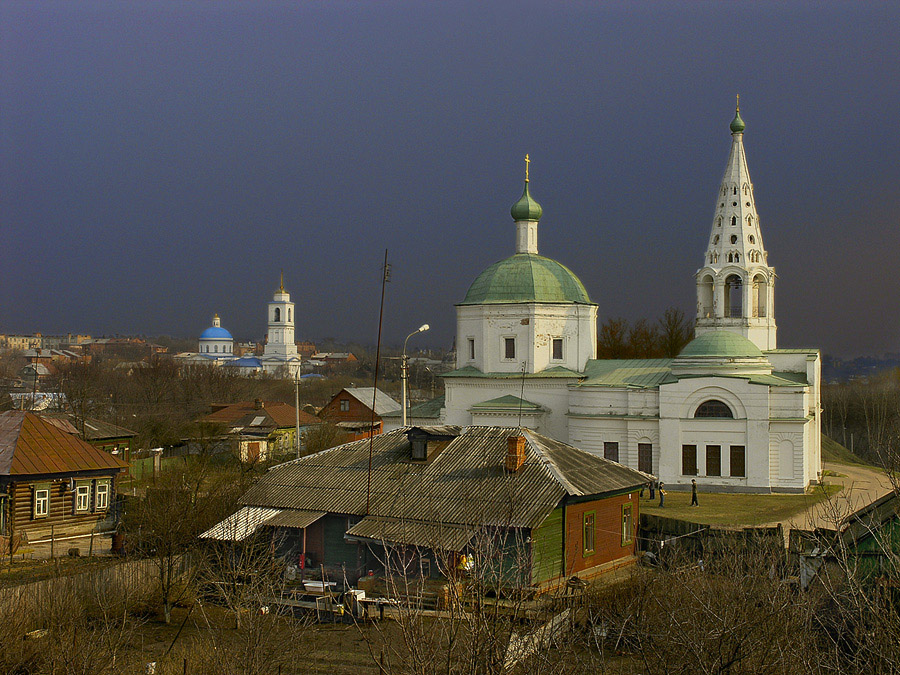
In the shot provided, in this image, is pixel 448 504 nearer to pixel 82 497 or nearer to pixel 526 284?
pixel 82 497

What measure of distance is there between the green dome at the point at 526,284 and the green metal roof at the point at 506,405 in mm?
4545

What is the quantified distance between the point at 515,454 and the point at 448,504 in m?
1.96

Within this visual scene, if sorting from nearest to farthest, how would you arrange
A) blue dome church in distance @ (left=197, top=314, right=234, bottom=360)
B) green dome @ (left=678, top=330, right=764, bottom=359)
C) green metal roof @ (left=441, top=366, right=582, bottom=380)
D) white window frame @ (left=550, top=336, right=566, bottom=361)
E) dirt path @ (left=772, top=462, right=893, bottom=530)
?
dirt path @ (left=772, top=462, right=893, bottom=530), green dome @ (left=678, top=330, right=764, bottom=359), green metal roof @ (left=441, top=366, right=582, bottom=380), white window frame @ (left=550, top=336, right=566, bottom=361), blue dome church in distance @ (left=197, top=314, right=234, bottom=360)

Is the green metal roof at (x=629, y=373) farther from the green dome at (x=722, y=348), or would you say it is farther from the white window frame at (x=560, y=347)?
the green dome at (x=722, y=348)

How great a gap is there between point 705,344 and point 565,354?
23.3 ft

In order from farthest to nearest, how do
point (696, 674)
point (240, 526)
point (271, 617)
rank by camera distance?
point (240, 526)
point (271, 617)
point (696, 674)

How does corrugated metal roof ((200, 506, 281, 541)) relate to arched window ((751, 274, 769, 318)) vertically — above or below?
below

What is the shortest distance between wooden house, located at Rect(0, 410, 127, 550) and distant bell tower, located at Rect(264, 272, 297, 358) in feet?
334

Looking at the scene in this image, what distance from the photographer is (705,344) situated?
34250mm

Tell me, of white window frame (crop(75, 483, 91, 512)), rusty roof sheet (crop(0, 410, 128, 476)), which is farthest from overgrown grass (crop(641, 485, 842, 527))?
rusty roof sheet (crop(0, 410, 128, 476))

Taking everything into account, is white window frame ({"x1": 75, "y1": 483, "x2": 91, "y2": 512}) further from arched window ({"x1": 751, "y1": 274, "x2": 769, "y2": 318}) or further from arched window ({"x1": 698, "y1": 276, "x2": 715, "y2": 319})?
arched window ({"x1": 751, "y1": 274, "x2": 769, "y2": 318})

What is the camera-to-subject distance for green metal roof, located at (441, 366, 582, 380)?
3814 cm

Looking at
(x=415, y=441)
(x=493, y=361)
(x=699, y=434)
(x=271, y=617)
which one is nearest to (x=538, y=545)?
(x=415, y=441)

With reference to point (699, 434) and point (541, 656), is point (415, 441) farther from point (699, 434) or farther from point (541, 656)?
point (699, 434)
